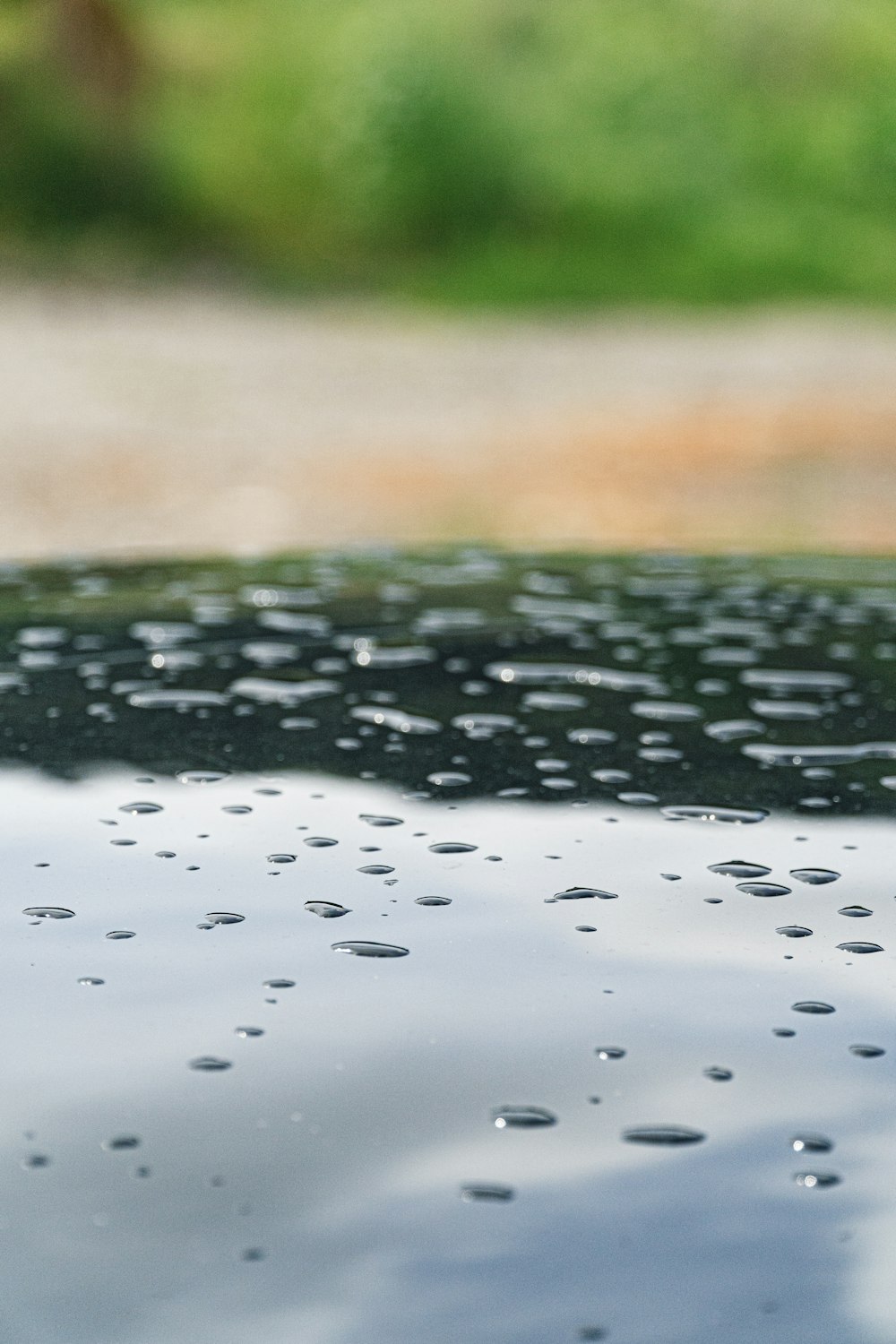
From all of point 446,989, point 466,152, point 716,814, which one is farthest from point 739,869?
point 466,152

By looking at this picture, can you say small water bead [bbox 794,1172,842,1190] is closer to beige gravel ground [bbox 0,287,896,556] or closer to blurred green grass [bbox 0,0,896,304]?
beige gravel ground [bbox 0,287,896,556]

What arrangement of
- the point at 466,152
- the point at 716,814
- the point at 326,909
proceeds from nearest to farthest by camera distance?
the point at 326,909 → the point at 716,814 → the point at 466,152

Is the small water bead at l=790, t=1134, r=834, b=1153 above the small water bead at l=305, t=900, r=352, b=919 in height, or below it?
below

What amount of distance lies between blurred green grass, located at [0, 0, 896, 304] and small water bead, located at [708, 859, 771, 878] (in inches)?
799

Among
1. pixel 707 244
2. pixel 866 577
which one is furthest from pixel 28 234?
pixel 866 577

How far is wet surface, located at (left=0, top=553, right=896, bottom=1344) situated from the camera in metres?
1.17

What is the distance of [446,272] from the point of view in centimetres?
2328

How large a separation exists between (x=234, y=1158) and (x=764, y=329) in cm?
1866

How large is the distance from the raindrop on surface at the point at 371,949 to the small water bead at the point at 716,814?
0.48 metres

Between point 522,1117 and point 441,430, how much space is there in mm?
12305

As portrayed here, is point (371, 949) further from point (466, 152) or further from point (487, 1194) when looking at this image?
point (466, 152)

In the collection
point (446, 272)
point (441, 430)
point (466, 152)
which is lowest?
point (441, 430)

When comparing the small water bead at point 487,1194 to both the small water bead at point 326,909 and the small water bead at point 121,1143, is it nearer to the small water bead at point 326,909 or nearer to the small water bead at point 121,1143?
the small water bead at point 121,1143

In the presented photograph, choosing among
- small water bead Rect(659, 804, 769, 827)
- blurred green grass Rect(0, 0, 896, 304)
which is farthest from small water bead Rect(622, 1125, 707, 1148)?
blurred green grass Rect(0, 0, 896, 304)
